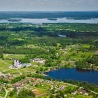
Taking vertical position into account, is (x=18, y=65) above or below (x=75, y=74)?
above

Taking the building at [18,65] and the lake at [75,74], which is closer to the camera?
the lake at [75,74]

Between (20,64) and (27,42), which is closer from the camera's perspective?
(20,64)

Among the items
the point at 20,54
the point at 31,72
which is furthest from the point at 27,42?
the point at 31,72

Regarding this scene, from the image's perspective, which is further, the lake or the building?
the building

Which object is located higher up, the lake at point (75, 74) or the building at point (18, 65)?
the building at point (18, 65)

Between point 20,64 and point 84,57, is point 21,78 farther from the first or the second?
point 84,57

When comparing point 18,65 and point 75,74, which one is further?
point 18,65

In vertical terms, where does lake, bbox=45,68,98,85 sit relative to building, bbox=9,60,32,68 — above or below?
below

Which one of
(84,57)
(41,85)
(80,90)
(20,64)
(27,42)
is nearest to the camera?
(80,90)
